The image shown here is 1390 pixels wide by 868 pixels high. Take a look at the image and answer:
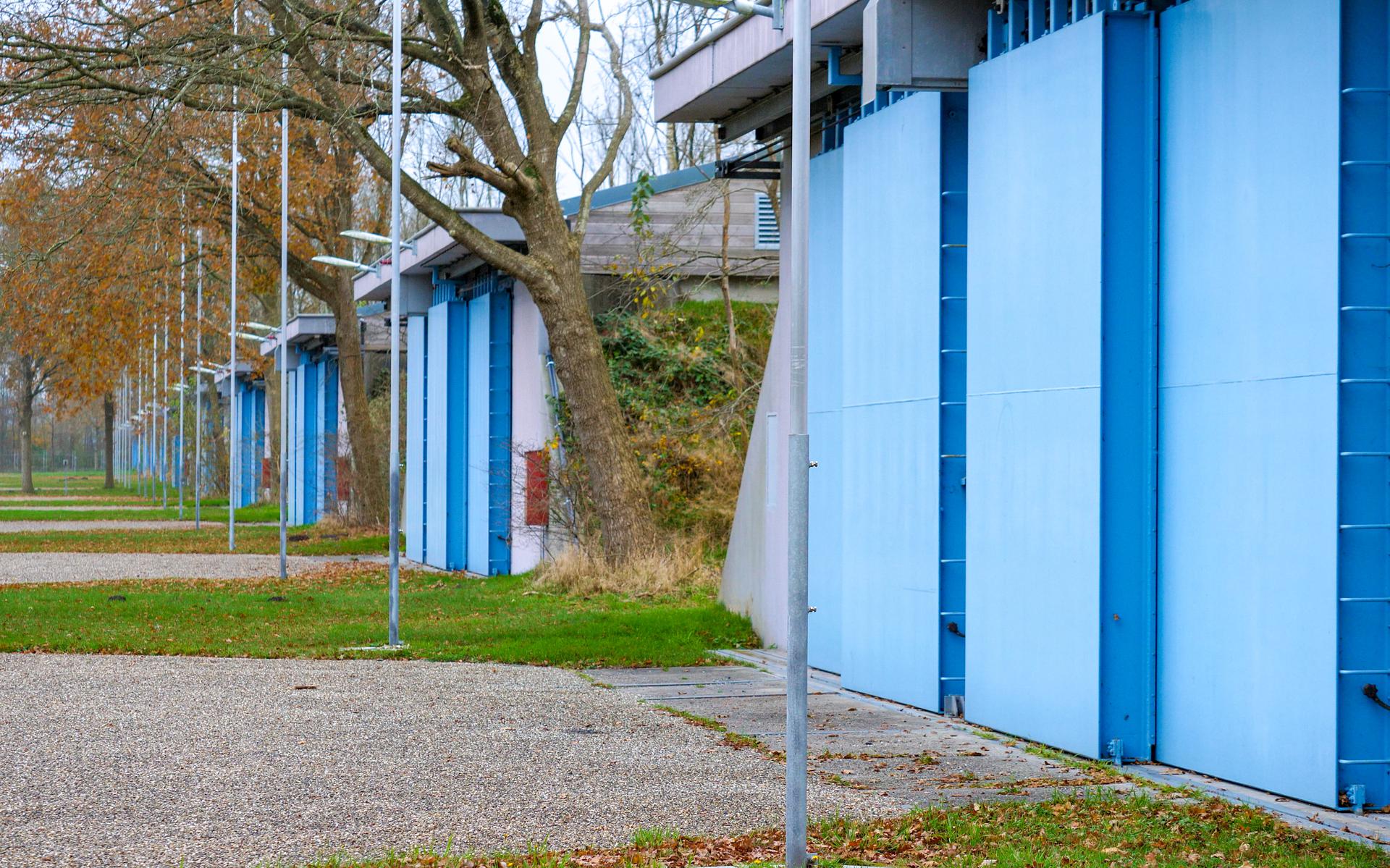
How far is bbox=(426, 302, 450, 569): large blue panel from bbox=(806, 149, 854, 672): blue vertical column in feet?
44.9

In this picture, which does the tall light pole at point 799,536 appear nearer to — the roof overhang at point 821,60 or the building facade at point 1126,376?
the roof overhang at point 821,60

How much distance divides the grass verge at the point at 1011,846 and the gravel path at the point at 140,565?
18892 millimetres

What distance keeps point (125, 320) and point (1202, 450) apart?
962 inches

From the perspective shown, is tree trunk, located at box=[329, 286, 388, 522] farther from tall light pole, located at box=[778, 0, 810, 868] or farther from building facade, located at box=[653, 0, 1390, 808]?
tall light pole, located at box=[778, 0, 810, 868]

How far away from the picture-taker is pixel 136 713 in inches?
429

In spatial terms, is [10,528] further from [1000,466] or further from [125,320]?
[1000,466]

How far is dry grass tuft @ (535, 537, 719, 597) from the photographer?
62.6ft

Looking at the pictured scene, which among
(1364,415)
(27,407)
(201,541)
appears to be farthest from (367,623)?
(27,407)

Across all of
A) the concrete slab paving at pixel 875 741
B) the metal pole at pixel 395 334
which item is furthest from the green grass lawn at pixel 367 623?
the concrete slab paving at pixel 875 741

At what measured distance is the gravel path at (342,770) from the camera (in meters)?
7.10

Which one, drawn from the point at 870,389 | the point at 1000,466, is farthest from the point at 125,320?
the point at 1000,466

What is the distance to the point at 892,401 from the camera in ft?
39.2

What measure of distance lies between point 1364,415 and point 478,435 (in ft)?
63.9

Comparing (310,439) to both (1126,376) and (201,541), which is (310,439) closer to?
(201,541)
